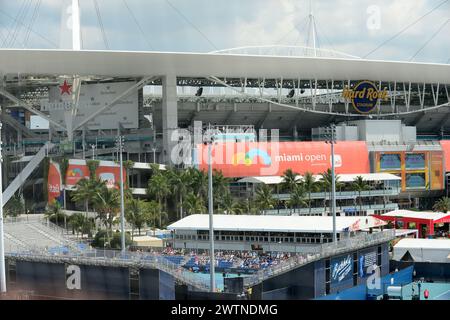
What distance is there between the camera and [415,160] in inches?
2781

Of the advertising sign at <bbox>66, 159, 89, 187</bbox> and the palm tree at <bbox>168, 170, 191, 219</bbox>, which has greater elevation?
the advertising sign at <bbox>66, 159, 89, 187</bbox>

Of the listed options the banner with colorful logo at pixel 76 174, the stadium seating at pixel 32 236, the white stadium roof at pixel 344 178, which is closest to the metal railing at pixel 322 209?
the white stadium roof at pixel 344 178

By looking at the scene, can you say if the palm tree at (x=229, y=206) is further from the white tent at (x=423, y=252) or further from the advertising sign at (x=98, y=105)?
the advertising sign at (x=98, y=105)

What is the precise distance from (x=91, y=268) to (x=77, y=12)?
34.0 metres

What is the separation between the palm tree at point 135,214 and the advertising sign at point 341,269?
1808 cm

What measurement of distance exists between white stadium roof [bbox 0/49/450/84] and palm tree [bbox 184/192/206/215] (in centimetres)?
1275

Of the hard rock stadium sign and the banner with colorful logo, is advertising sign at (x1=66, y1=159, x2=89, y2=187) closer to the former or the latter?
the banner with colorful logo

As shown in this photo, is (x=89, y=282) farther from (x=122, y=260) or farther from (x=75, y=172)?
(x=75, y=172)

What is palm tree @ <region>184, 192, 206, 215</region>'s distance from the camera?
50.3 meters

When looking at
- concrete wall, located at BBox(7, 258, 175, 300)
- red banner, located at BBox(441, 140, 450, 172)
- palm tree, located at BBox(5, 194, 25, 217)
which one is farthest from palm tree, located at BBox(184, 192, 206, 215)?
red banner, located at BBox(441, 140, 450, 172)

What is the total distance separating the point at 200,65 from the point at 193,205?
1475 centimetres

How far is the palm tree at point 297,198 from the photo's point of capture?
55.8 metres
